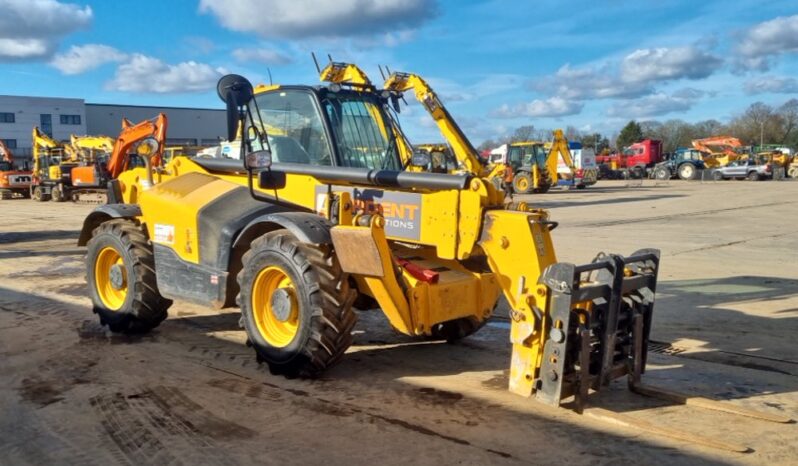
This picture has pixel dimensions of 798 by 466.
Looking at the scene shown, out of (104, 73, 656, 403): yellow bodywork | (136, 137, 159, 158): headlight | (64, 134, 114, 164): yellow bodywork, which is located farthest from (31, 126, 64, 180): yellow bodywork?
(104, 73, 656, 403): yellow bodywork

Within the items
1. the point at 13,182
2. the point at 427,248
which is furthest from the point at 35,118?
the point at 427,248

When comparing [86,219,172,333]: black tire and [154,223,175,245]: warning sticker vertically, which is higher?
[154,223,175,245]: warning sticker

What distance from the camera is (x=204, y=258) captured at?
595 centimetres

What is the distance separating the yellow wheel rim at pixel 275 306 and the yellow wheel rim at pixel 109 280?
6.78 ft

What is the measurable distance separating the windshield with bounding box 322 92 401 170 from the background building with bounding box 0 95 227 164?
63.5 meters

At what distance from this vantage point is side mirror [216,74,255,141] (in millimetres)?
5180

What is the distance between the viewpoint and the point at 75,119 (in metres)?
75.7

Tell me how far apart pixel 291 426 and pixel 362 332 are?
2.56 metres

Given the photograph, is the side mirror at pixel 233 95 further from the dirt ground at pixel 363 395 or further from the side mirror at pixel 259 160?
the dirt ground at pixel 363 395

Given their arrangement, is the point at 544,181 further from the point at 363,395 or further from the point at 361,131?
the point at 363,395

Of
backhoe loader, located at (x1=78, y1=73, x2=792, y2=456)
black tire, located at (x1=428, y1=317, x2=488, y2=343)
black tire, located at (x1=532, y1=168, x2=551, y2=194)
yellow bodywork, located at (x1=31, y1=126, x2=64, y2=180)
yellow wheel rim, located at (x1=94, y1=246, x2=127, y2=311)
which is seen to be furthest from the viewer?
black tire, located at (x1=532, y1=168, x2=551, y2=194)

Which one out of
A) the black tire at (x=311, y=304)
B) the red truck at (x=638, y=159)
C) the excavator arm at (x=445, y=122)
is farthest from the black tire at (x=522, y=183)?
the black tire at (x=311, y=304)

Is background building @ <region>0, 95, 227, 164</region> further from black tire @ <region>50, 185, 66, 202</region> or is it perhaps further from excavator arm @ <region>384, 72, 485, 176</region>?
excavator arm @ <region>384, 72, 485, 176</region>

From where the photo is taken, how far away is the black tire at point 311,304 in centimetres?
498
